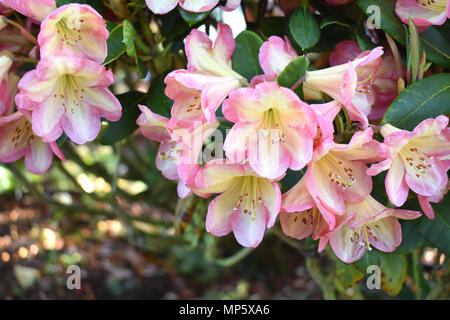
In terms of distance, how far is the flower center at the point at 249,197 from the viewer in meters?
0.94

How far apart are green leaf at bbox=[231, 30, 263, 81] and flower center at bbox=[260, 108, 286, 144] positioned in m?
0.14

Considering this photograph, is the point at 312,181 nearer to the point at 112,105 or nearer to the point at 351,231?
the point at 351,231

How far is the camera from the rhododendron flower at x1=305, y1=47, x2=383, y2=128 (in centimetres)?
80

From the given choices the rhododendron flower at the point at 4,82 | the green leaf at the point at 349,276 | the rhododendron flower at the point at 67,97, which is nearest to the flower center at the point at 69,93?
the rhododendron flower at the point at 67,97

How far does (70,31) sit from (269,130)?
40 centimetres

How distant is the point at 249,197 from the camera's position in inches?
37.8

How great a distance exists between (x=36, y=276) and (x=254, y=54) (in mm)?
1748

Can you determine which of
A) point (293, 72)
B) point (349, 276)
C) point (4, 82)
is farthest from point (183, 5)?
point (349, 276)

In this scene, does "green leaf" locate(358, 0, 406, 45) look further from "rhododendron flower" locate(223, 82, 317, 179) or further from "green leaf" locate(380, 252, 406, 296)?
"green leaf" locate(380, 252, 406, 296)

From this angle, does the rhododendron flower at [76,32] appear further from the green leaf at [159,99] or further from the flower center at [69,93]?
the green leaf at [159,99]

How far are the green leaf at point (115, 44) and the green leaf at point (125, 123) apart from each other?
0.59 feet
